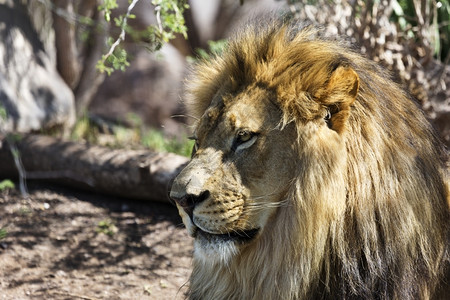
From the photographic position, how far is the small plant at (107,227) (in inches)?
202

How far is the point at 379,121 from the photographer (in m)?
2.86

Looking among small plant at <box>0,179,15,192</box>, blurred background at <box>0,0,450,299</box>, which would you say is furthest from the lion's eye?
small plant at <box>0,179,15,192</box>

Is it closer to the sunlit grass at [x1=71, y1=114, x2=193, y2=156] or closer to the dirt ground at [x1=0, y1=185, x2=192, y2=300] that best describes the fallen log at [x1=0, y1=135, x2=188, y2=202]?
the dirt ground at [x1=0, y1=185, x2=192, y2=300]

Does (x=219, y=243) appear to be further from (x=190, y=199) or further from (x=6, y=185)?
(x=6, y=185)

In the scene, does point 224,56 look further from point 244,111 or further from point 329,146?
point 329,146

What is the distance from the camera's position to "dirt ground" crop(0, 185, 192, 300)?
4297mm

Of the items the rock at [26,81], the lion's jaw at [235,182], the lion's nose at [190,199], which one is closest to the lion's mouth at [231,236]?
the lion's jaw at [235,182]

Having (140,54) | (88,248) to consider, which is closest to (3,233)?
(88,248)

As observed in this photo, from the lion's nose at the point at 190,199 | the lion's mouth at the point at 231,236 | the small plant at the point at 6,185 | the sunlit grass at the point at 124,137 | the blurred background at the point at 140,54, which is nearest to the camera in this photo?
the lion's nose at the point at 190,199

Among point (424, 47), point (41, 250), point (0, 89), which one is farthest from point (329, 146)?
point (0, 89)

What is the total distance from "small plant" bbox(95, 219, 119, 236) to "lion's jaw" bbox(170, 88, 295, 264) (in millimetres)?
2361

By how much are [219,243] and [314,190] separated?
1.53 feet

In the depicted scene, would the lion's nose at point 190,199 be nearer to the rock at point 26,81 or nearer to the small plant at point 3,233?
the small plant at point 3,233

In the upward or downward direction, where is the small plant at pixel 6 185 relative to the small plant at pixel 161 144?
upward
